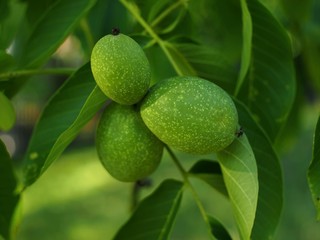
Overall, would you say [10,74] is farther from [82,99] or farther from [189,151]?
[189,151]

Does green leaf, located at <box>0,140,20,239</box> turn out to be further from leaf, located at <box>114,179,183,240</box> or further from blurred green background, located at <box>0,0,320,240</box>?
blurred green background, located at <box>0,0,320,240</box>

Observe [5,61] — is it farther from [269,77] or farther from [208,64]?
[269,77]

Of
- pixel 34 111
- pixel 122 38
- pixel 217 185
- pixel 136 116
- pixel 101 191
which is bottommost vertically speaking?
pixel 34 111

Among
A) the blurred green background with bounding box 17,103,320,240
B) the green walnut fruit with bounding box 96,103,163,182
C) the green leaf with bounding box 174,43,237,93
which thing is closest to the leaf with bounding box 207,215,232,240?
the green walnut fruit with bounding box 96,103,163,182

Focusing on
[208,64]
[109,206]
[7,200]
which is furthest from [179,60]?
[109,206]

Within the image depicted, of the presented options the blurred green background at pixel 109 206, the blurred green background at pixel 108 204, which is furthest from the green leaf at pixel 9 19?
the blurred green background at pixel 109 206

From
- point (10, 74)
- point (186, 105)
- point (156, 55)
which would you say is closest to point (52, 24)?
point (10, 74)
